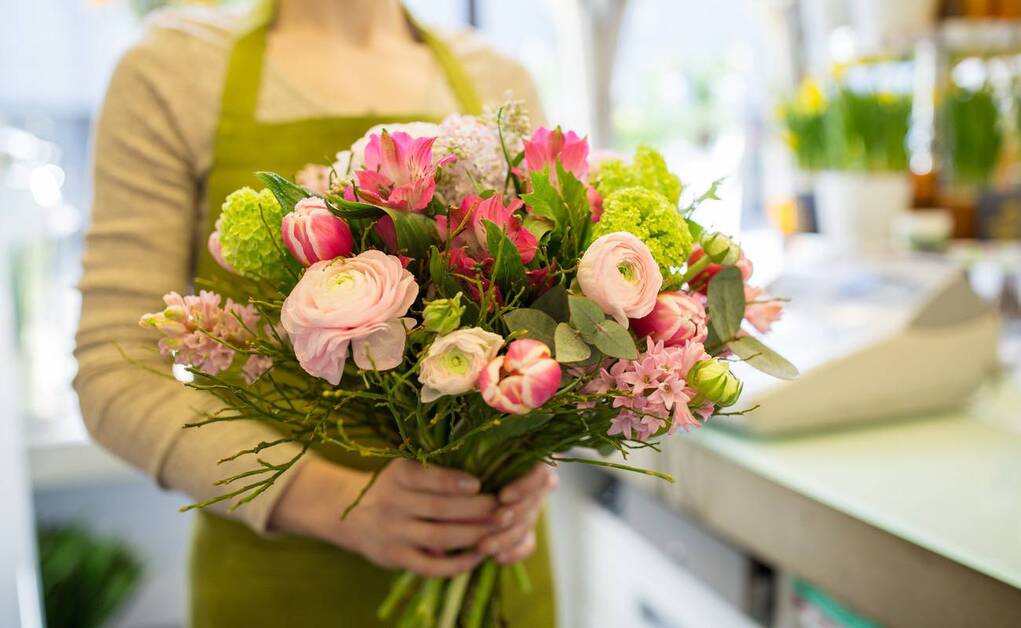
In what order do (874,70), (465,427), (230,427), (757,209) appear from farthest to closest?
(757,209)
(874,70)
(230,427)
(465,427)

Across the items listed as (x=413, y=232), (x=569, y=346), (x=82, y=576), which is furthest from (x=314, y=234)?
(x=82, y=576)

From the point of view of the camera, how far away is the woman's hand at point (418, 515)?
73cm

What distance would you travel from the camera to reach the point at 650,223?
1.76ft

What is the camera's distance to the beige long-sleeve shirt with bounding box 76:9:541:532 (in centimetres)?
82

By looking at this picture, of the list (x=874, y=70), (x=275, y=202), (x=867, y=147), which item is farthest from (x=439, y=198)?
(x=874, y=70)

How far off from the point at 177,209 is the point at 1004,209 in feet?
5.73

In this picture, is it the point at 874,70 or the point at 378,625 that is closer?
the point at 378,625

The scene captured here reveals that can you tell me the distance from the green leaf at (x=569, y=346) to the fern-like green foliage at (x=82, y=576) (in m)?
1.77

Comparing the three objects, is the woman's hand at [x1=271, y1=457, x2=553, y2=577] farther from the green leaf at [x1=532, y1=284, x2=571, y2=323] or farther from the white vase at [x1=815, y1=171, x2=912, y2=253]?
the white vase at [x1=815, y1=171, x2=912, y2=253]

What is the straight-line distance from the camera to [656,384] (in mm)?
502

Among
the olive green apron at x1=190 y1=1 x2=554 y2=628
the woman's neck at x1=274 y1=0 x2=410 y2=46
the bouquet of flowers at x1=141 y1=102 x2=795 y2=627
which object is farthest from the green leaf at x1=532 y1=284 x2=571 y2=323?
the woman's neck at x1=274 y1=0 x2=410 y2=46

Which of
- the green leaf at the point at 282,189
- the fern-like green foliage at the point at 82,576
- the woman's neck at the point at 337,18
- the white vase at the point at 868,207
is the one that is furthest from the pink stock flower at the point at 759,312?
the fern-like green foliage at the point at 82,576

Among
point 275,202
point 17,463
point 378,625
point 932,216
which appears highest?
point 932,216

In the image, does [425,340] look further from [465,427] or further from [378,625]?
[378,625]
